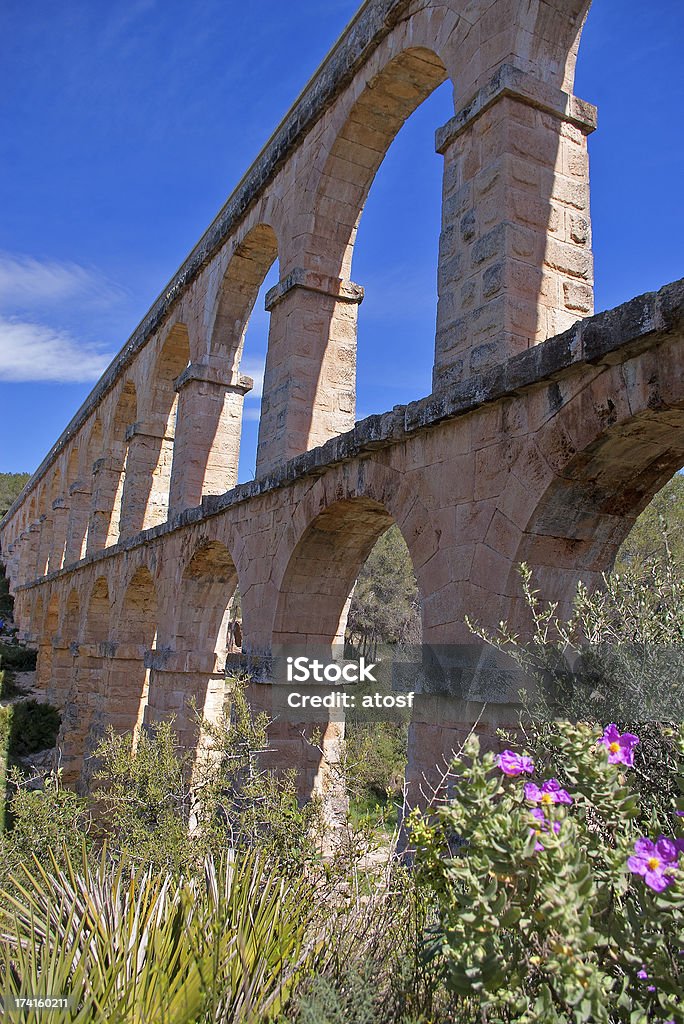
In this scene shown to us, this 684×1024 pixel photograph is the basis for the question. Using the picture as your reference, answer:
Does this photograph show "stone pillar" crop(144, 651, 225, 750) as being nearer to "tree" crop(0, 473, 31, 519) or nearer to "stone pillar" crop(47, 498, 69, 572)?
"stone pillar" crop(47, 498, 69, 572)

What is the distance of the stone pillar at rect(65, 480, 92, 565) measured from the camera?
16359 millimetres

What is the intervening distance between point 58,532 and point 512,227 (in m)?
17.2

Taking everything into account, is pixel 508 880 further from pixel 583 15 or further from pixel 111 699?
pixel 111 699

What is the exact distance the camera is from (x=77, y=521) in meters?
16.6

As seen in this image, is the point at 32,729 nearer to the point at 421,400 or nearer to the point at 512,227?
the point at 421,400

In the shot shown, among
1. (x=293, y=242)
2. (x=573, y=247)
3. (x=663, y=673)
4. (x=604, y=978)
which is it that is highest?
(x=293, y=242)

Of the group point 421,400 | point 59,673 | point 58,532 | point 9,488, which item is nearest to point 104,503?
point 59,673

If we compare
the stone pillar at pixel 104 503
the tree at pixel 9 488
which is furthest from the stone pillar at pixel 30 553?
the tree at pixel 9 488

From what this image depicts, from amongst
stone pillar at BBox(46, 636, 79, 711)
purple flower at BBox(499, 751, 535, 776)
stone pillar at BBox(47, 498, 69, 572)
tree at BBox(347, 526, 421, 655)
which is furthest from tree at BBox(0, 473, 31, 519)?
purple flower at BBox(499, 751, 535, 776)

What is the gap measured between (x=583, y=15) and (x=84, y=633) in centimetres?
1117

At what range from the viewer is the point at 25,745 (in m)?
13.7

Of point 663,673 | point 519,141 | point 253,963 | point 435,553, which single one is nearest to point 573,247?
point 519,141

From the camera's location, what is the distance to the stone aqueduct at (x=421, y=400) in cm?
336

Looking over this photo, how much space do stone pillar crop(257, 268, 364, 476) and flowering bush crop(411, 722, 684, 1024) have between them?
4893 mm
